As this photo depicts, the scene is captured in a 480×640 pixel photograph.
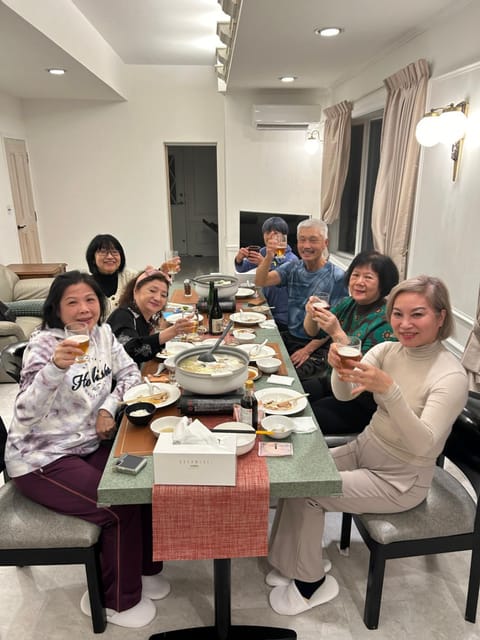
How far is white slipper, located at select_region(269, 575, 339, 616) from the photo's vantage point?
66.2 inches

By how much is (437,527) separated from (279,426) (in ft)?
2.10

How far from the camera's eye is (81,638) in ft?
5.24

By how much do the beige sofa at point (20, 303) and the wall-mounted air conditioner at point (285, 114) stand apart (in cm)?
303

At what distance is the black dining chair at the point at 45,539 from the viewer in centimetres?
145

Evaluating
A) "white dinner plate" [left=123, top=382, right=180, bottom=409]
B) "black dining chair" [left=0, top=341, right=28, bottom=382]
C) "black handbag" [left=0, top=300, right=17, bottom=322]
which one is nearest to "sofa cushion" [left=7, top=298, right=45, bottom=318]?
"black handbag" [left=0, top=300, right=17, bottom=322]

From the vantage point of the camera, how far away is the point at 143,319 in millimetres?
2283

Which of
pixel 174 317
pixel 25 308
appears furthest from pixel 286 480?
pixel 25 308

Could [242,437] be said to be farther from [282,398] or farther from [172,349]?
[172,349]

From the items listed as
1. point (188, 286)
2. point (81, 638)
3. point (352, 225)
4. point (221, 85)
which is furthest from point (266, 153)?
point (81, 638)

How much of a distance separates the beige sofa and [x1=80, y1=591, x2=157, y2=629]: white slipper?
7.76ft

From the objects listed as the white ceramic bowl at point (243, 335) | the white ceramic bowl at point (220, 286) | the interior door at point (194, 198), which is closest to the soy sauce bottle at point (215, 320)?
the white ceramic bowl at point (243, 335)

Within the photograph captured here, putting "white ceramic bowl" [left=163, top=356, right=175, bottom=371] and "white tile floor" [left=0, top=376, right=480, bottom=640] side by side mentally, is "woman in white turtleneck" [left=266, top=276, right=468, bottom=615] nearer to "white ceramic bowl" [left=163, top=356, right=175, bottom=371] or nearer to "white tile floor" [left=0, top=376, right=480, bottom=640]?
"white tile floor" [left=0, top=376, right=480, bottom=640]

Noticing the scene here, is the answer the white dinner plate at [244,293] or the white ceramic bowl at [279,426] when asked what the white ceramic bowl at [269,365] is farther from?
the white dinner plate at [244,293]

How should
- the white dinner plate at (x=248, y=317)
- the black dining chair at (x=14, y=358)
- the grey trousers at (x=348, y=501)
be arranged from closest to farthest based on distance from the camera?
the grey trousers at (x=348, y=501) → the black dining chair at (x=14, y=358) → the white dinner plate at (x=248, y=317)
